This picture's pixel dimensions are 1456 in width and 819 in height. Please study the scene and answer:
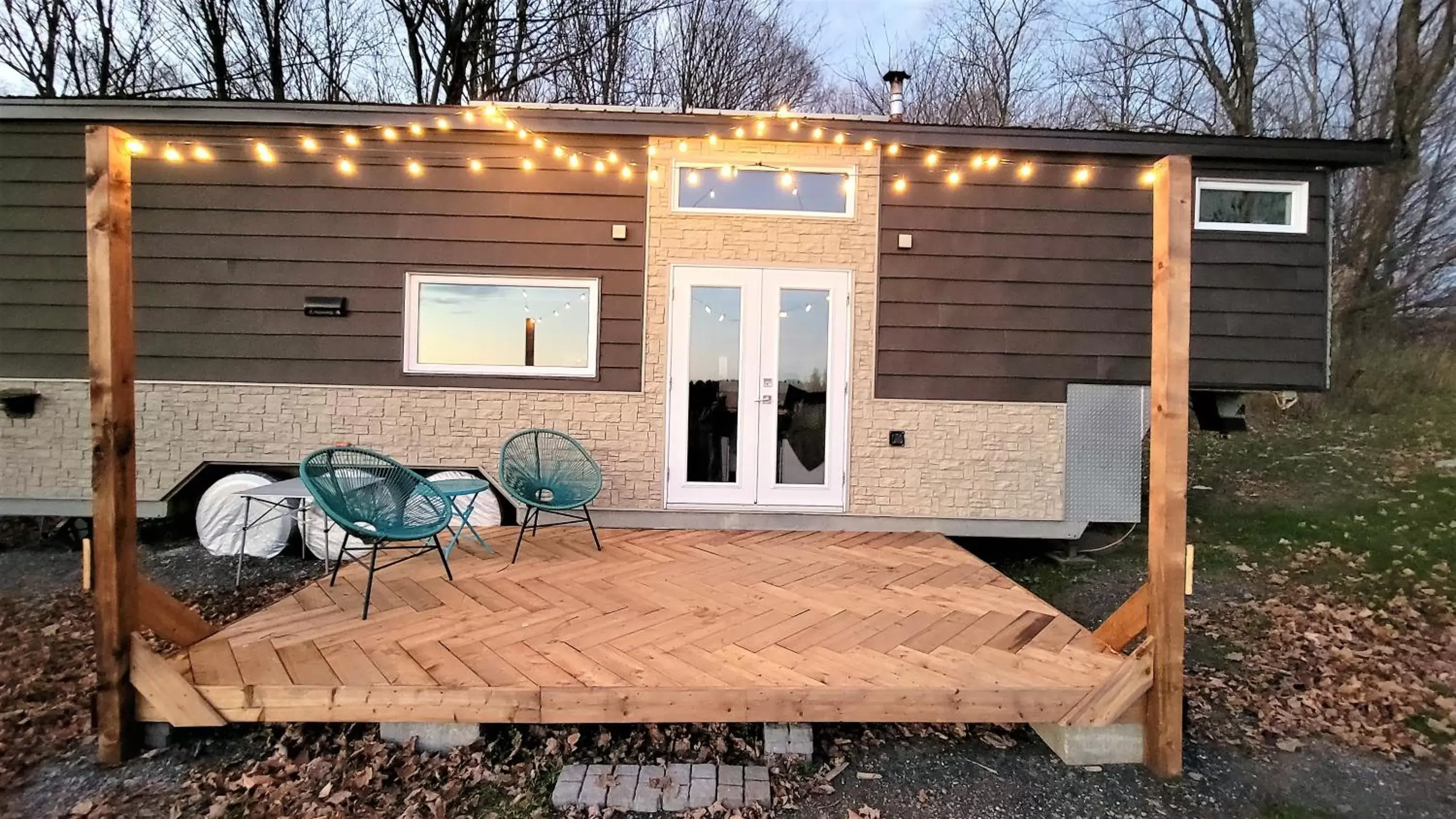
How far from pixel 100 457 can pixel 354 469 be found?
1004mm

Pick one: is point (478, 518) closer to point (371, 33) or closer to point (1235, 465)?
point (1235, 465)

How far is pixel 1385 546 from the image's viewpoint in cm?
503

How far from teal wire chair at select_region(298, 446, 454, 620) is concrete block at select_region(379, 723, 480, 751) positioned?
2.17 ft

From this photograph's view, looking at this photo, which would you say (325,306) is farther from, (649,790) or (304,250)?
(649,790)

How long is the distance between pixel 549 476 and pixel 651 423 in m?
0.82

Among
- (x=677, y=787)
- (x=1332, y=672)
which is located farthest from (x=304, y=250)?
(x=1332, y=672)

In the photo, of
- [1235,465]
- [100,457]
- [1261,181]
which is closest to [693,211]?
[100,457]

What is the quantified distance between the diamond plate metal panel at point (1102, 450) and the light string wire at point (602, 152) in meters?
1.54

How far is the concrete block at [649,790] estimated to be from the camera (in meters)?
2.11

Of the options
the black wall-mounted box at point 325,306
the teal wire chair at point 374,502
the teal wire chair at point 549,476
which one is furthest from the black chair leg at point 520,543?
the black wall-mounted box at point 325,306

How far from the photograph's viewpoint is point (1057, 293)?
483 cm

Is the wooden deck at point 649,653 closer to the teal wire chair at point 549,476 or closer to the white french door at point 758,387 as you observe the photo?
the teal wire chair at point 549,476

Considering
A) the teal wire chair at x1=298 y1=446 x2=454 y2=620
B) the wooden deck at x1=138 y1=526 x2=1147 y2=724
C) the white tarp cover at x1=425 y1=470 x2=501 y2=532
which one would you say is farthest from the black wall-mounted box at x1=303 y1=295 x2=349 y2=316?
the wooden deck at x1=138 y1=526 x2=1147 y2=724

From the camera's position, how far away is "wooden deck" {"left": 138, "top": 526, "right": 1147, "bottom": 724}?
229 cm
